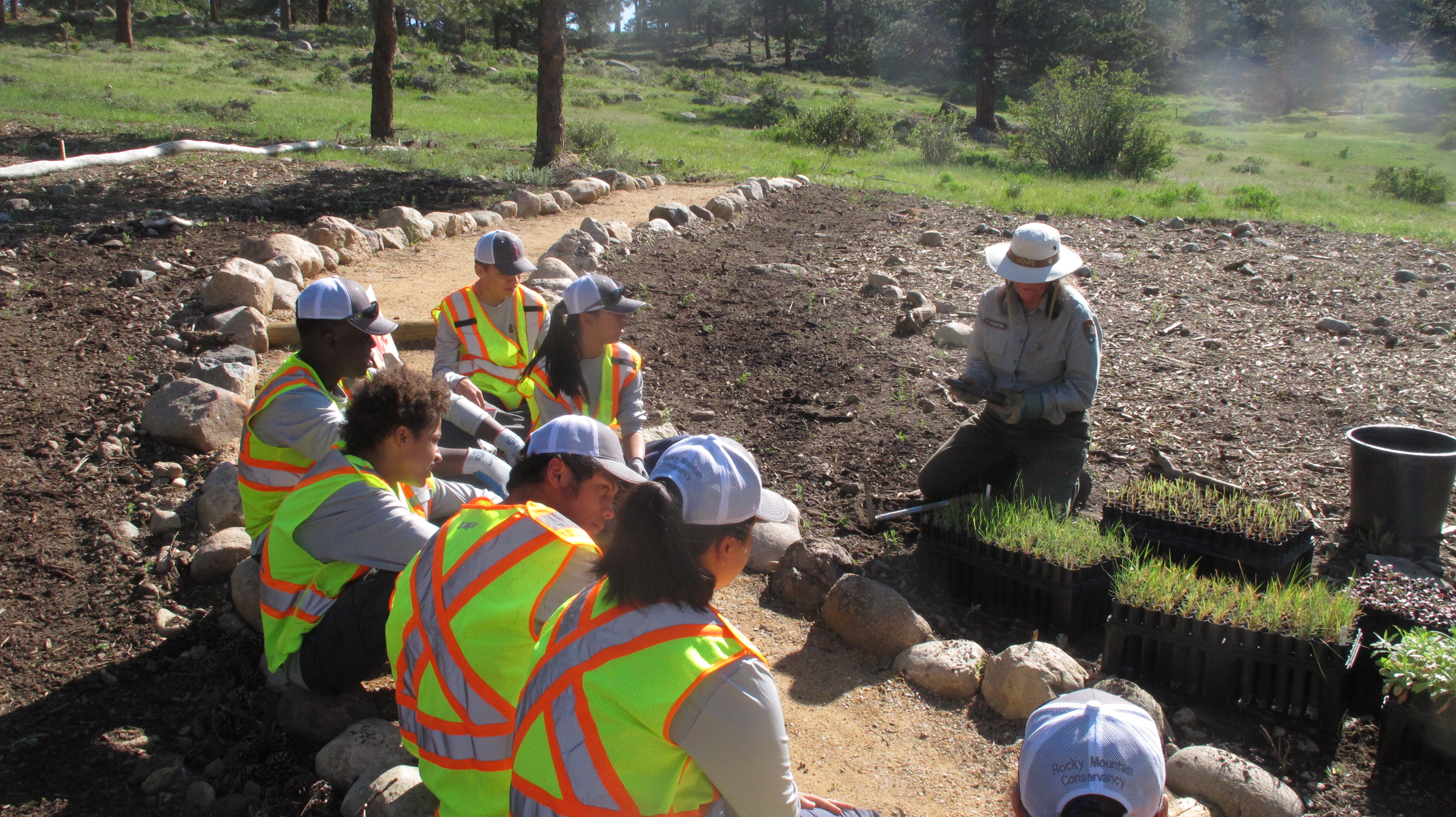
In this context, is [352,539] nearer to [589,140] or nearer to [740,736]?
[740,736]

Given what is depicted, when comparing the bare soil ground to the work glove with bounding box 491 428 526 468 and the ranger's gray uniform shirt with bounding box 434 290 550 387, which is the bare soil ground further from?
the ranger's gray uniform shirt with bounding box 434 290 550 387

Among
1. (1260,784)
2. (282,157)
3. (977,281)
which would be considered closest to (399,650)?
(1260,784)

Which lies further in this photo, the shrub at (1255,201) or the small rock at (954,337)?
the shrub at (1255,201)

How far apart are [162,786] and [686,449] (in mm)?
2127

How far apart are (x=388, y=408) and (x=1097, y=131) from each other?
19.5m

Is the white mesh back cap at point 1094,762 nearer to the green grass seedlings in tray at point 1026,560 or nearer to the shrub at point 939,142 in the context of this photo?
the green grass seedlings in tray at point 1026,560

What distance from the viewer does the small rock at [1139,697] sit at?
3166 mm

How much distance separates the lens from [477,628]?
2.23m

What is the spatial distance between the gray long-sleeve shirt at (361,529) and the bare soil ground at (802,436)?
24.8 inches

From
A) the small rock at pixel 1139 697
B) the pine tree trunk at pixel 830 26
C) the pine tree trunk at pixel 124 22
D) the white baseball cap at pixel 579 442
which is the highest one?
the pine tree trunk at pixel 830 26

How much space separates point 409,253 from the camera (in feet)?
28.5

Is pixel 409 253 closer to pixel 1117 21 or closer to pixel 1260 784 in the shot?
pixel 1260 784

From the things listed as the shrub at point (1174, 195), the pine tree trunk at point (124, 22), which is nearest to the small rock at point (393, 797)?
the shrub at point (1174, 195)

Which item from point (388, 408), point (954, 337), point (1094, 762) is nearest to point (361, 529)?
point (388, 408)
